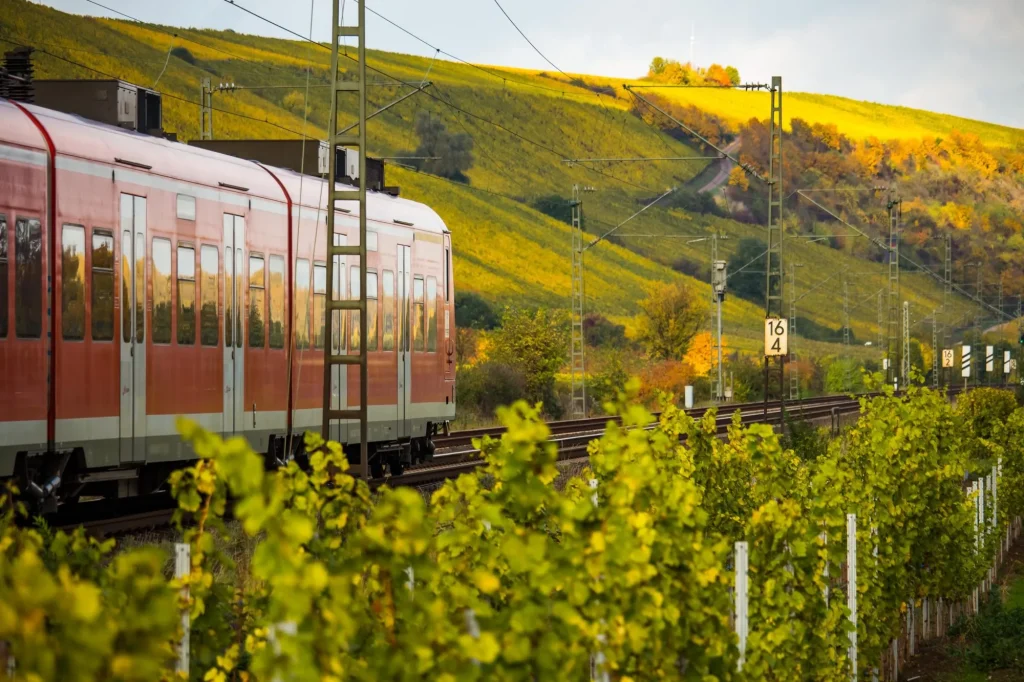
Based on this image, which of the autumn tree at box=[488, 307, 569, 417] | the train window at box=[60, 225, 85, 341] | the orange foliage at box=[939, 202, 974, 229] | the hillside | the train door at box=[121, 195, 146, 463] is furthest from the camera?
the orange foliage at box=[939, 202, 974, 229]

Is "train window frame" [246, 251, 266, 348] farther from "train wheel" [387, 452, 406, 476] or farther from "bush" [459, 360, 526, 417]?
"bush" [459, 360, 526, 417]

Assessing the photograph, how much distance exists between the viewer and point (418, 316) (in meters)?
24.1

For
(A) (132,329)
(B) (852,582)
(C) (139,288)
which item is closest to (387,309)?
(C) (139,288)

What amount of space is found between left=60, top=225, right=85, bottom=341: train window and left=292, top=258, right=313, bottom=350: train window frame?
5117 millimetres

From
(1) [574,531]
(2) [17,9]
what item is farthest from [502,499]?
(2) [17,9]

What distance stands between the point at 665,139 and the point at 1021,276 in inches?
1791

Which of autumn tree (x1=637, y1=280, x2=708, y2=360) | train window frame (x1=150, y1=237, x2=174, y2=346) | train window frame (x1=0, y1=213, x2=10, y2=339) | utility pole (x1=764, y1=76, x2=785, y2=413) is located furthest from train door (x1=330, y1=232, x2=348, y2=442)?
autumn tree (x1=637, y1=280, x2=708, y2=360)

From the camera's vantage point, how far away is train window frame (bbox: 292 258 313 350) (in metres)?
20.1

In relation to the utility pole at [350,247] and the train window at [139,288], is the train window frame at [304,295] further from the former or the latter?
the train window at [139,288]

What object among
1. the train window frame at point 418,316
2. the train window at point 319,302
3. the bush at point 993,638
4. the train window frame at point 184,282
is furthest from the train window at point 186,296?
the bush at point 993,638

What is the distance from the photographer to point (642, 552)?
5516 mm

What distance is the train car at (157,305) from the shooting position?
1427 centimetres

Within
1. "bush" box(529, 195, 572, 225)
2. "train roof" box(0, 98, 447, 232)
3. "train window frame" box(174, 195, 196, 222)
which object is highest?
"bush" box(529, 195, 572, 225)

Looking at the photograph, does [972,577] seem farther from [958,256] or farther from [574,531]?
[958,256]
